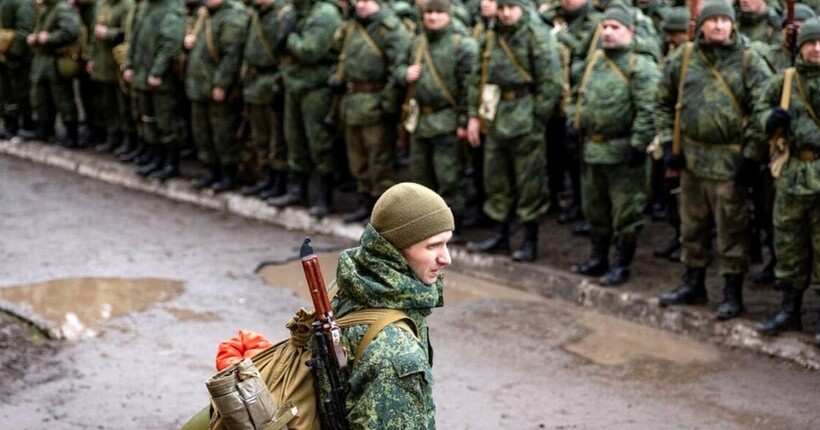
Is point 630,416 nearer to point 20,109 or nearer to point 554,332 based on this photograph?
point 554,332

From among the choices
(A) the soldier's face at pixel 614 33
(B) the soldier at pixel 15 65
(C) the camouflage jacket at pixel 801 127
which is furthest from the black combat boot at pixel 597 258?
(B) the soldier at pixel 15 65

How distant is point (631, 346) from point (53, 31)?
9036 millimetres

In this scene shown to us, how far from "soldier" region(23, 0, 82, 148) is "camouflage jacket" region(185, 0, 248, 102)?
284 cm

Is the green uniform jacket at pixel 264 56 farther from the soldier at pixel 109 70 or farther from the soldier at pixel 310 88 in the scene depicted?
the soldier at pixel 109 70

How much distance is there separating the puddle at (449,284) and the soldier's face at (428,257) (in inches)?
224

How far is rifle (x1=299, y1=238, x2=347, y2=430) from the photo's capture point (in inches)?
158

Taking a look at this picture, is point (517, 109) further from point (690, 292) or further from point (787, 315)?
point (787, 315)

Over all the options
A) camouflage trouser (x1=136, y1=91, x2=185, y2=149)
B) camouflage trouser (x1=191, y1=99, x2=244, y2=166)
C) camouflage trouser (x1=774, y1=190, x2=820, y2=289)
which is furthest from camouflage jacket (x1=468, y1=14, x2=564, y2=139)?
camouflage trouser (x1=136, y1=91, x2=185, y2=149)

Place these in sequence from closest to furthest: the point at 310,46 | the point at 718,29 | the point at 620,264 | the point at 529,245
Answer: the point at 718,29, the point at 620,264, the point at 529,245, the point at 310,46

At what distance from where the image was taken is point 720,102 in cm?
870

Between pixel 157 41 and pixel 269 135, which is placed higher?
pixel 157 41

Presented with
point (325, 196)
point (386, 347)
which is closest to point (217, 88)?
point (325, 196)

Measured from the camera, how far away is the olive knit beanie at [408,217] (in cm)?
409

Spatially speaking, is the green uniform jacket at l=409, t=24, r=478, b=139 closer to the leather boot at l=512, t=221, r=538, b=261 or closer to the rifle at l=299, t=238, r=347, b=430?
the leather boot at l=512, t=221, r=538, b=261
